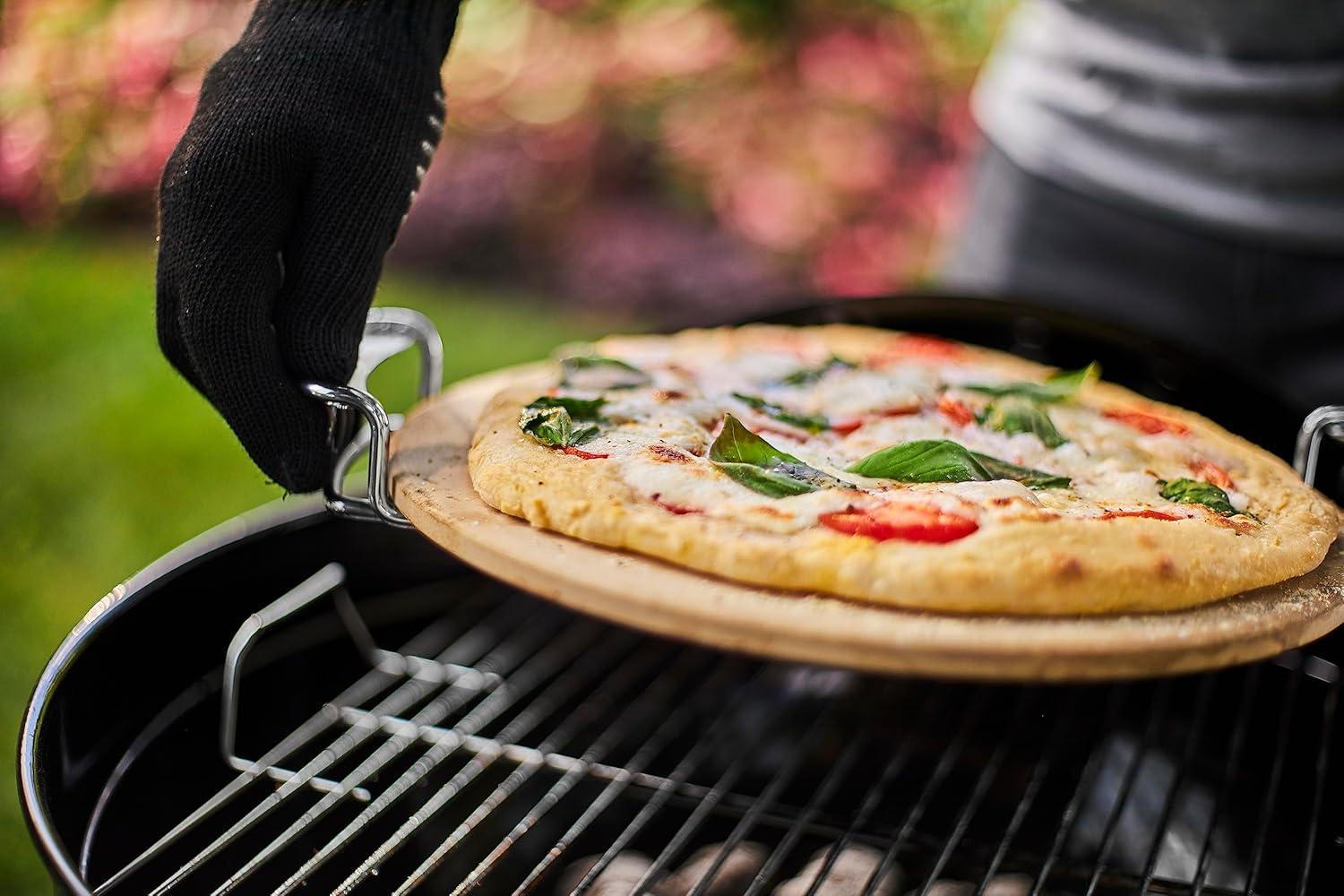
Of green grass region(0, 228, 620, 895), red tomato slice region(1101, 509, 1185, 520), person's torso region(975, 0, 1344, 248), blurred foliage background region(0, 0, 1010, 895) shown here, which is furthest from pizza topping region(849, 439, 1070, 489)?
blurred foliage background region(0, 0, 1010, 895)

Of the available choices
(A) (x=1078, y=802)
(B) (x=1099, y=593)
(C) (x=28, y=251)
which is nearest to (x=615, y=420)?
(B) (x=1099, y=593)

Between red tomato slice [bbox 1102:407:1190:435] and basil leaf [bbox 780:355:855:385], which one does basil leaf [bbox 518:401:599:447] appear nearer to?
basil leaf [bbox 780:355:855:385]

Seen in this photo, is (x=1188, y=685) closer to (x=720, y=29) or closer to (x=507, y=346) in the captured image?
(x=507, y=346)

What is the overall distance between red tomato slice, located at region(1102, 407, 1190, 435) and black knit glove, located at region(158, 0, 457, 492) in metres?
1.20

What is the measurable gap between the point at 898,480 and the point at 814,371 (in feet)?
1.71

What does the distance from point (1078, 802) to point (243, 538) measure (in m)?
1.39

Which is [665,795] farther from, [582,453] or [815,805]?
[582,453]

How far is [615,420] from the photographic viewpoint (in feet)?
5.73

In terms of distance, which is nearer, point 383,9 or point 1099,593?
point 1099,593

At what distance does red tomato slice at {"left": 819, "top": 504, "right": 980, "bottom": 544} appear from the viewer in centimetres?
137

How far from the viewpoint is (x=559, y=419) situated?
1654mm

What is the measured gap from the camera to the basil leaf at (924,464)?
156 cm

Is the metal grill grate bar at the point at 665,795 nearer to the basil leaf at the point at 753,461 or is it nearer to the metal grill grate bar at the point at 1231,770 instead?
the basil leaf at the point at 753,461

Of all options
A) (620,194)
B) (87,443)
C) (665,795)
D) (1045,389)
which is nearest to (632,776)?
(665,795)
